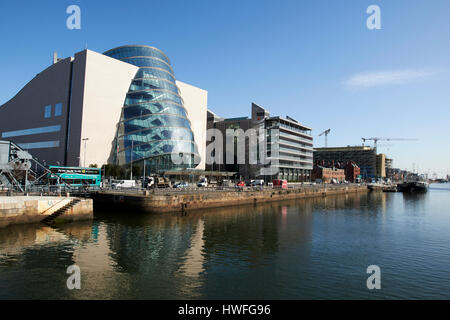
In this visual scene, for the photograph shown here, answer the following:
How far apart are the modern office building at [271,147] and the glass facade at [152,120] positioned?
101 feet

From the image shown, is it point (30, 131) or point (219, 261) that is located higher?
point (30, 131)

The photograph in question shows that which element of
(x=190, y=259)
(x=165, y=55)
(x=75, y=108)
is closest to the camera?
(x=190, y=259)

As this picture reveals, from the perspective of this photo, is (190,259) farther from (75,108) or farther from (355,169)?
(355,169)

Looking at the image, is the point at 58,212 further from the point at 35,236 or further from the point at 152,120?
the point at 152,120

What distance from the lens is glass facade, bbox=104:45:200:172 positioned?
72.4 metres

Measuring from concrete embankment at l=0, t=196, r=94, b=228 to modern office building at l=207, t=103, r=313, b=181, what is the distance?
78.3 meters

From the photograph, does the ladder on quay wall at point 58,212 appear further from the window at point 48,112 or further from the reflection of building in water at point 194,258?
the window at point 48,112

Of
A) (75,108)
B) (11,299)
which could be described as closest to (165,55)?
(75,108)

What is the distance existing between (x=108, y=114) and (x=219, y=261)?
6363cm

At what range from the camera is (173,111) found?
78.6 metres

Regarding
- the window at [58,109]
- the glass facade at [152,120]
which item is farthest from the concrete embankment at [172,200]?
the window at [58,109]

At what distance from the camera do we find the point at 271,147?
114 meters

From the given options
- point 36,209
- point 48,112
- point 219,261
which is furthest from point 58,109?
point 219,261

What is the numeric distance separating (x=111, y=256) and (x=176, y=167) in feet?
197
